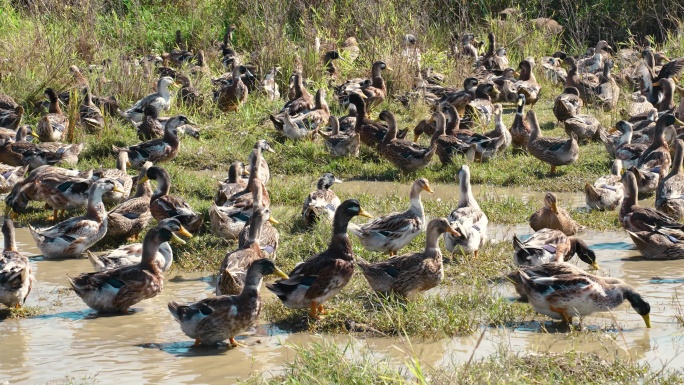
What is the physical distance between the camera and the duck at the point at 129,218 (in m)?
11.5

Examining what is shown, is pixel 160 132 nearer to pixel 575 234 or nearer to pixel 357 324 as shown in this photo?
pixel 575 234

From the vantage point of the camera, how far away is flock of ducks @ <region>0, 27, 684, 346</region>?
28.3ft

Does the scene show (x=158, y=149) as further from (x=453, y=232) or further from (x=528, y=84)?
(x=528, y=84)

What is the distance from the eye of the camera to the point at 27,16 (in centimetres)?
2223

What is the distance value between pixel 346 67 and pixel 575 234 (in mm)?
10004

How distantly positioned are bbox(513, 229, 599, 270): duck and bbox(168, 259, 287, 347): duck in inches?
107

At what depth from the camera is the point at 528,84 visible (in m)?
19.0

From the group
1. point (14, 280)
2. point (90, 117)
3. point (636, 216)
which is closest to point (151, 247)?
point (14, 280)

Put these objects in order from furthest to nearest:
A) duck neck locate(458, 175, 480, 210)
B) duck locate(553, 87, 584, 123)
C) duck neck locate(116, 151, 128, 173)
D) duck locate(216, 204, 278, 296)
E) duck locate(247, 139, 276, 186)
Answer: duck locate(553, 87, 584, 123)
duck neck locate(116, 151, 128, 173)
duck locate(247, 139, 276, 186)
duck neck locate(458, 175, 480, 210)
duck locate(216, 204, 278, 296)

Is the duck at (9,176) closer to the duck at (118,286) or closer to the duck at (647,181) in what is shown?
the duck at (118,286)

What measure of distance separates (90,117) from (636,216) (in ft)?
29.0

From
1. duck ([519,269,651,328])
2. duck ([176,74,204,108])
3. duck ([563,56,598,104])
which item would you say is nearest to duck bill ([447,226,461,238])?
duck ([519,269,651,328])

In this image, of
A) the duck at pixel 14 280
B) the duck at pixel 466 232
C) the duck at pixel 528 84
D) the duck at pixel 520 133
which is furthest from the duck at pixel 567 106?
the duck at pixel 14 280

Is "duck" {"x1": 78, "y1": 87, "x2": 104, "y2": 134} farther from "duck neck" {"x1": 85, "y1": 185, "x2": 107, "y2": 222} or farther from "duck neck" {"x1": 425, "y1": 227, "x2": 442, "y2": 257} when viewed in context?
"duck neck" {"x1": 425, "y1": 227, "x2": 442, "y2": 257}
